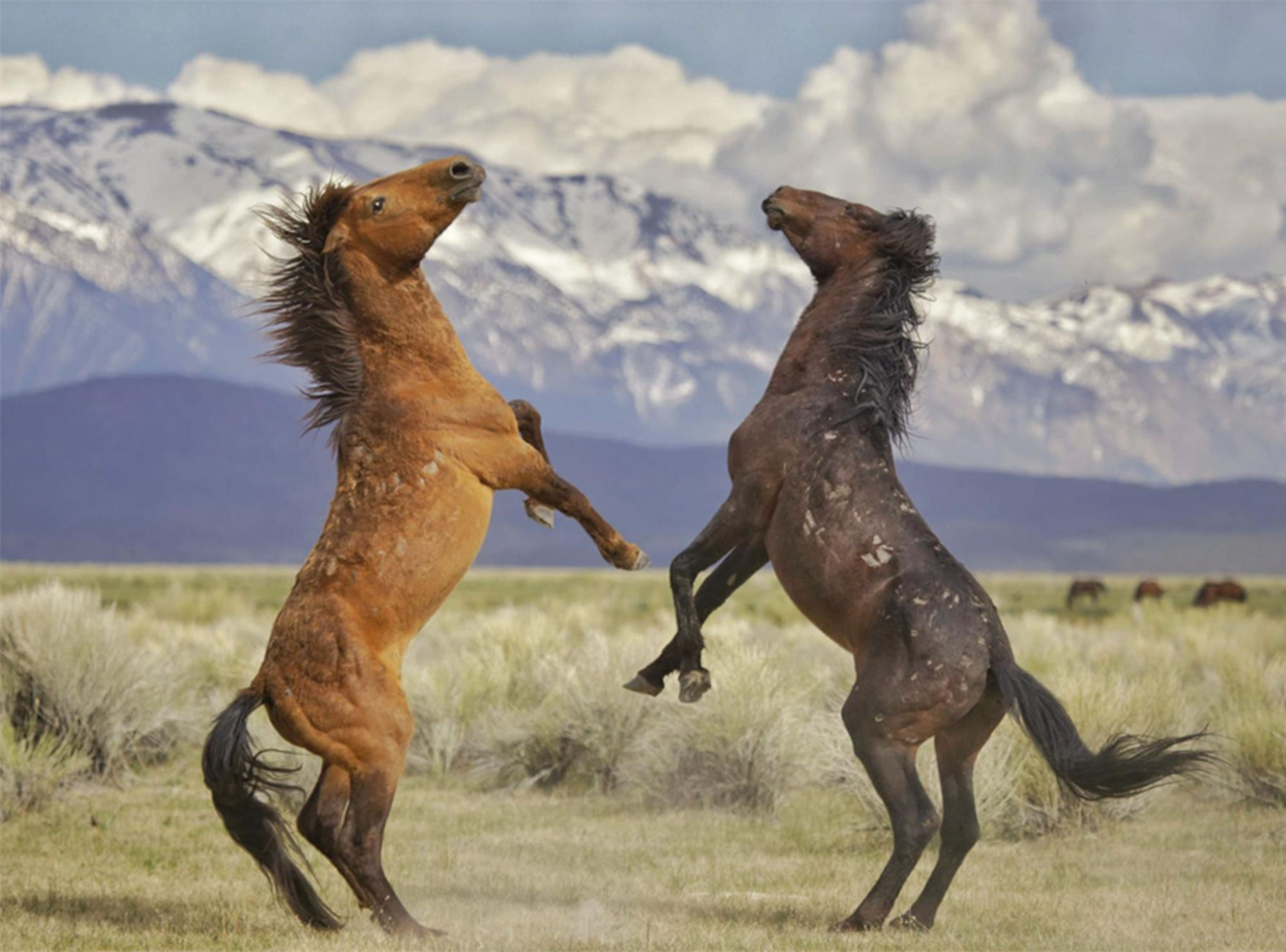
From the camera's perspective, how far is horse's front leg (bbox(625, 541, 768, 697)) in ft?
28.4

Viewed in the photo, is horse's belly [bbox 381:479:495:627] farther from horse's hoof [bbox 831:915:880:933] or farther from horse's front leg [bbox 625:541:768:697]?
horse's hoof [bbox 831:915:880:933]

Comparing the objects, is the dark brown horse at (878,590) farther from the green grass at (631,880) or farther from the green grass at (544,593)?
the green grass at (544,593)

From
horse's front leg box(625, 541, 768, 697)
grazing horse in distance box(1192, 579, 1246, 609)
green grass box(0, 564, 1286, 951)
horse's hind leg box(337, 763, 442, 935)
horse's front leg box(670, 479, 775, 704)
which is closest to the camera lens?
horse's hind leg box(337, 763, 442, 935)

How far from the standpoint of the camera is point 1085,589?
2579 inches

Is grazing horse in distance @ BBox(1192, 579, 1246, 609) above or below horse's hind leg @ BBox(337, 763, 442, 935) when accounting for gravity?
above

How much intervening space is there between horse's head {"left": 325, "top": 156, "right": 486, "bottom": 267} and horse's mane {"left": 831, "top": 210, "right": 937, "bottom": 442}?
2163mm

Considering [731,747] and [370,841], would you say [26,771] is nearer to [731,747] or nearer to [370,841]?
[731,747]

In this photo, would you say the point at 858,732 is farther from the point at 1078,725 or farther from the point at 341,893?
the point at 1078,725

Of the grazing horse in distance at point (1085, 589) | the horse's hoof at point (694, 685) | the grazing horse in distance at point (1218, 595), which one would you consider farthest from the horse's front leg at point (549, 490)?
the grazing horse in distance at point (1085, 589)

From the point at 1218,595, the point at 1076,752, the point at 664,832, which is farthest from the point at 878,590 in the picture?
the point at 1218,595

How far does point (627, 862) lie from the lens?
11.0 meters

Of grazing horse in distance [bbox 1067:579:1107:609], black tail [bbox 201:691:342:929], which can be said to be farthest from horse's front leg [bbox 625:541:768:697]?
grazing horse in distance [bbox 1067:579:1107:609]

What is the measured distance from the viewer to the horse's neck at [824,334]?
8.89 m

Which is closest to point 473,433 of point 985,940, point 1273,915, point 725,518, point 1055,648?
point 725,518
